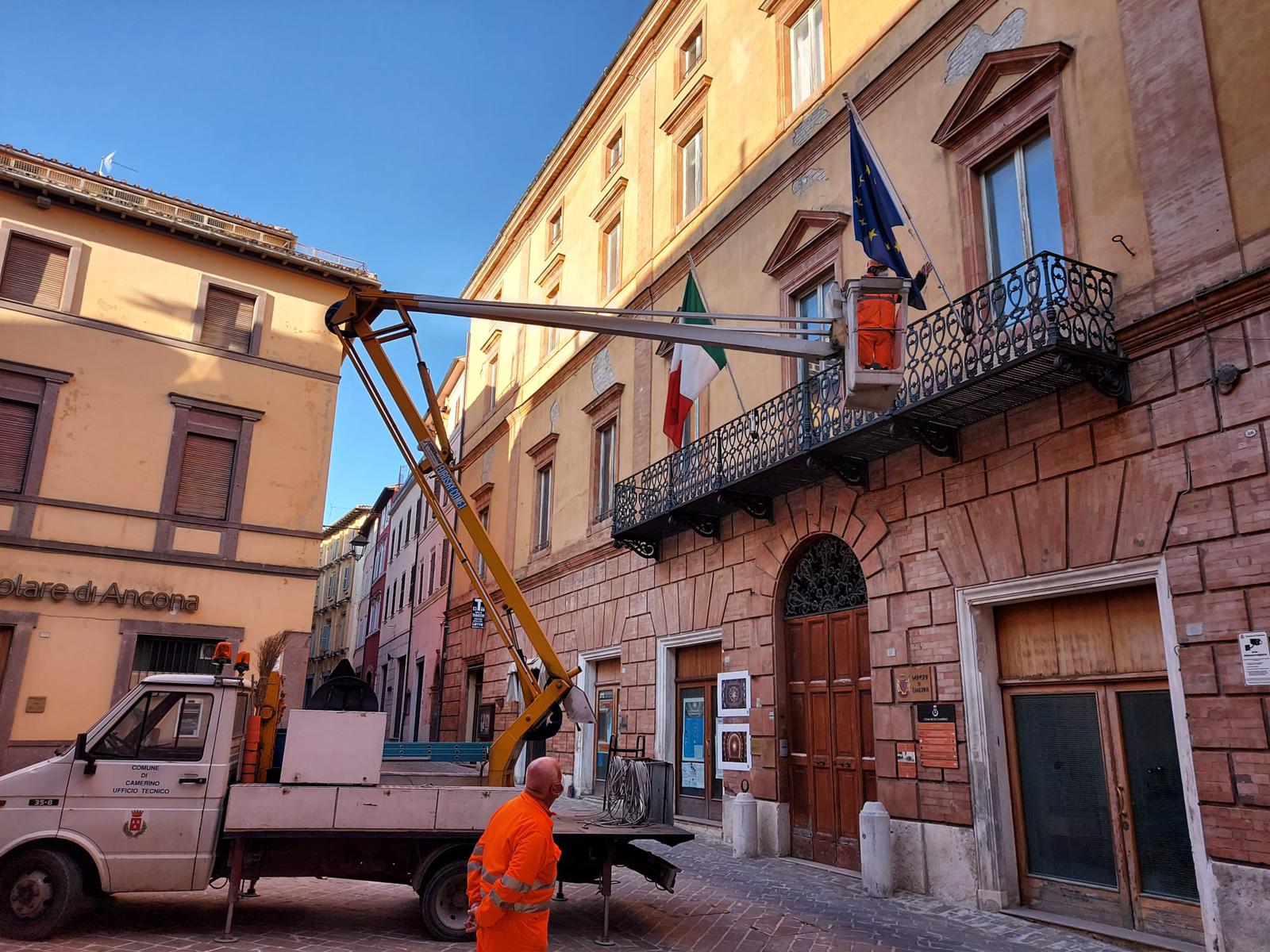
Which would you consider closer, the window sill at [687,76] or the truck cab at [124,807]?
the truck cab at [124,807]

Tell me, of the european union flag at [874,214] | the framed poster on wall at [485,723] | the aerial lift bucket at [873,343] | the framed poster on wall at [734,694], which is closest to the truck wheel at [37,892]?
the aerial lift bucket at [873,343]

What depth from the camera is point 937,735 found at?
9.58 metres

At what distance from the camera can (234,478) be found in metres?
19.0

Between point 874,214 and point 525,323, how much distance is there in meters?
4.02

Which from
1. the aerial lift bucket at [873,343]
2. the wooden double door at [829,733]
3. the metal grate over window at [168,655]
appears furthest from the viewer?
the metal grate over window at [168,655]

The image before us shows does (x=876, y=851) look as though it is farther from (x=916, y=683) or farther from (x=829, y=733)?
(x=829, y=733)

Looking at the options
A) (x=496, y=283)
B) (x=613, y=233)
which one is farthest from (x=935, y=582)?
(x=496, y=283)

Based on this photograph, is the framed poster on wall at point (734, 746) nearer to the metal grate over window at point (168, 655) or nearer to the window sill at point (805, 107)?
the window sill at point (805, 107)

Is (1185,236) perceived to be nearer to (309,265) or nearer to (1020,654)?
(1020,654)

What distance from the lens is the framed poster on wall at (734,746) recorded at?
1274 cm

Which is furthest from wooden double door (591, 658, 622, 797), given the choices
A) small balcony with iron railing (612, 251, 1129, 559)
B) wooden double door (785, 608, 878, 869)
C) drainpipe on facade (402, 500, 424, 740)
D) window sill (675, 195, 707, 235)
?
drainpipe on facade (402, 500, 424, 740)

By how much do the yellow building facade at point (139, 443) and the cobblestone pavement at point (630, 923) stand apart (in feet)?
31.4

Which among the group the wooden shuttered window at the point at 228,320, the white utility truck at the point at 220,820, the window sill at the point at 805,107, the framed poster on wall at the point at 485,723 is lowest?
the white utility truck at the point at 220,820

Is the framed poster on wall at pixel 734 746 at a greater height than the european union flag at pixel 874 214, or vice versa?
the european union flag at pixel 874 214
